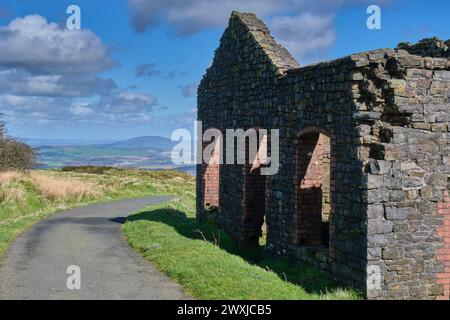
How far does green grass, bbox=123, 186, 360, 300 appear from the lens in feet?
28.9

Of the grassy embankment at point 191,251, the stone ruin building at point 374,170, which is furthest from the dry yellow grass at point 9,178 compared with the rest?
the stone ruin building at point 374,170

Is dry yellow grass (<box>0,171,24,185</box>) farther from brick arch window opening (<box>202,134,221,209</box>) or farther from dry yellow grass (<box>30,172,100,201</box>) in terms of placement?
brick arch window opening (<box>202,134,221,209</box>)

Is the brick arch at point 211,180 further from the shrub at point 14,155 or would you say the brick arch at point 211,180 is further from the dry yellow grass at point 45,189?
the shrub at point 14,155

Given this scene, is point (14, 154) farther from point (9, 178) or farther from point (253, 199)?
point (253, 199)

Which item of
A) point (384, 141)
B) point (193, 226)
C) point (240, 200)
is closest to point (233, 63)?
point (240, 200)

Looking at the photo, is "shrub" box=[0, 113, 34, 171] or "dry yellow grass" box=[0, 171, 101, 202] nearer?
"dry yellow grass" box=[0, 171, 101, 202]

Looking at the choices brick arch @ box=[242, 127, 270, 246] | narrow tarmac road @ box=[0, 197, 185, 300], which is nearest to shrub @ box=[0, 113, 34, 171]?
narrow tarmac road @ box=[0, 197, 185, 300]

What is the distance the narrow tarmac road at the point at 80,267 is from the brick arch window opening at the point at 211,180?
10.4 feet

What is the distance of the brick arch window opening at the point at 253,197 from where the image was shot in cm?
1433

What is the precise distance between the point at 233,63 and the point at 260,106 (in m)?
2.45

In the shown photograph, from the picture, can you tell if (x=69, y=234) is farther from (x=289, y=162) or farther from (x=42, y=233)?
(x=289, y=162)

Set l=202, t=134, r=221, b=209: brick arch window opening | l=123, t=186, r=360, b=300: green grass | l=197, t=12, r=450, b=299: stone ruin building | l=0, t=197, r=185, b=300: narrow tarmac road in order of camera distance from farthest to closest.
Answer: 1. l=202, t=134, r=221, b=209: brick arch window opening
2. l=197, t=12, r=450, b=299: stone ruin building
3. l=0, t=197, r=185, b=300: narrow tarmac road
4. l=123, t=186, r=360, b=300: green grass

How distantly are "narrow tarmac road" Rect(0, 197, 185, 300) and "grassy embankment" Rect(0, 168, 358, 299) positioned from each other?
14.7 inches

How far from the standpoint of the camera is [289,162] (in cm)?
1206
